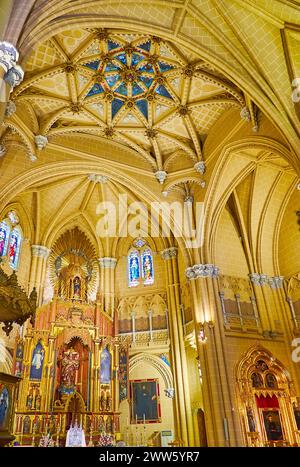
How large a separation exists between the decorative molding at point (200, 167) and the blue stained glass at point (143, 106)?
3.55 metres

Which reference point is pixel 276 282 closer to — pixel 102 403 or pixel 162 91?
pixel 102 403

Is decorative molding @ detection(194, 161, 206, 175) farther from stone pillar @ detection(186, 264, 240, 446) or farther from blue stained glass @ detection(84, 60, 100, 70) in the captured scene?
blue stained glass @ detection(84, 60, 100, 70)

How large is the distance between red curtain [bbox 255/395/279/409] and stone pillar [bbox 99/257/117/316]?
29.8 feet

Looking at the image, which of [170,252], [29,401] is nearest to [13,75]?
[29,401]

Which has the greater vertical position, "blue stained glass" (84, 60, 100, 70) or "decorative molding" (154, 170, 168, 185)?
"blue stained glass" (84, 60, 100, 70)

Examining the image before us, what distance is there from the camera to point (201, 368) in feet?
53.5

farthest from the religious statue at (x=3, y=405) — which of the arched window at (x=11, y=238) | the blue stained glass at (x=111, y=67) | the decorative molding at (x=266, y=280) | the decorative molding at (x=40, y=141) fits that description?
the decorative molding at (x=266, y=280)

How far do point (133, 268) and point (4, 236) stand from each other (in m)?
8.32

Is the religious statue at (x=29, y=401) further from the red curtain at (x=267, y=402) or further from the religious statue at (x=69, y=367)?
the red curtain at (x=267, y=402)

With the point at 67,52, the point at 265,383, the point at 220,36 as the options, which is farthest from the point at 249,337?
the point at 67,52

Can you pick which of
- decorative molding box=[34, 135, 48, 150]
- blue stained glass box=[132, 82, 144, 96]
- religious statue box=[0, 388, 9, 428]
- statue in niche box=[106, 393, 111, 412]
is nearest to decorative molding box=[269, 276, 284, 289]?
statue in niche box=[106, 393, 111, 412]

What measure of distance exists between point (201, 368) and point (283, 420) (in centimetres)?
448

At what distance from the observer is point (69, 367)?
60.1 ft

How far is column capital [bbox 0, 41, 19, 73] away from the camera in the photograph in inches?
316
